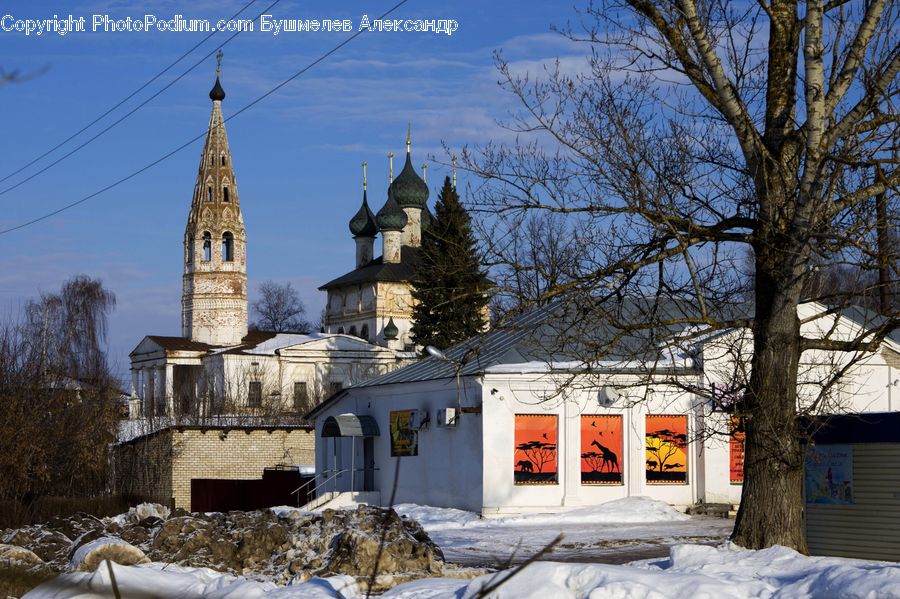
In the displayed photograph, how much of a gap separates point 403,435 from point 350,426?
211 centimetres

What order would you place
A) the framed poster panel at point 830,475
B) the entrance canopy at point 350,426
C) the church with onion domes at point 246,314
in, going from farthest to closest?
1. the church with onion domes at point 246,314
2. the entrance canopy at point 350,426
3. the framed poster panel at point 830,475

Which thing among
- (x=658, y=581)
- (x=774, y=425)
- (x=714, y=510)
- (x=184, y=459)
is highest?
(x=774, y=425)

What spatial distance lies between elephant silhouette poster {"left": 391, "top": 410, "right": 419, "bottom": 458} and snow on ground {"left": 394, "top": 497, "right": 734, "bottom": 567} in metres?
1.63

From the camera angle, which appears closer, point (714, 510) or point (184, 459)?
point (714, 510)

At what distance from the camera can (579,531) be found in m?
25.1

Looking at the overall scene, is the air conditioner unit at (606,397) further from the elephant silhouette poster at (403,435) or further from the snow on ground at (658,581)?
the snow on ground at (658,581)

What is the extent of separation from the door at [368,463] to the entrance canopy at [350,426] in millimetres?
617

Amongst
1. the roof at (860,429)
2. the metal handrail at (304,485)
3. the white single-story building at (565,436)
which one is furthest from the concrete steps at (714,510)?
the roof at (860,429)

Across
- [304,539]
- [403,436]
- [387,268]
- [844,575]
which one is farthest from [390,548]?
[387,268]

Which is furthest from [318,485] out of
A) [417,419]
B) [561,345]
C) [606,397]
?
[561,345]

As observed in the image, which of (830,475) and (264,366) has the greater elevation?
(264,366)

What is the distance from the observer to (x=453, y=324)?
60375 millimetres

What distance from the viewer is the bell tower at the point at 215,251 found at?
84.1m

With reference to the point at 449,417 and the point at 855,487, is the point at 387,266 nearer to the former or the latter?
the point at 449,417
